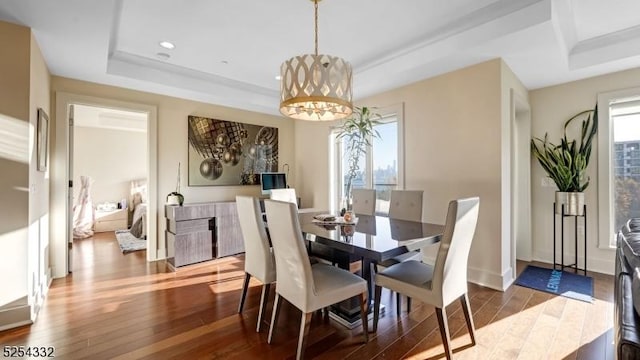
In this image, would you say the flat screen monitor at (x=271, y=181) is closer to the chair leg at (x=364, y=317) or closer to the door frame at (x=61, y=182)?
the door frame at (x=61, y=182)

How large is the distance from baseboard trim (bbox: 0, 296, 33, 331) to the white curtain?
158 inches

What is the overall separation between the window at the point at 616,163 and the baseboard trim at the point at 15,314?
5.84 m

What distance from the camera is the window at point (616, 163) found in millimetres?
3266

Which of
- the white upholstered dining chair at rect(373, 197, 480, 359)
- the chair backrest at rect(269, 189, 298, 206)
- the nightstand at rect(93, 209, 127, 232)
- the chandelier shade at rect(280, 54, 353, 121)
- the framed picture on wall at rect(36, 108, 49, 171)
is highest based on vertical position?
the chandelier shade at rect(280, 54, 353, 121)

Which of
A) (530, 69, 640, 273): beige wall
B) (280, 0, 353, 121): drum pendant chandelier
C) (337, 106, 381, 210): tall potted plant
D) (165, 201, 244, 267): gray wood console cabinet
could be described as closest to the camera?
(280, 0, 353, 121): drum pendant chandelier

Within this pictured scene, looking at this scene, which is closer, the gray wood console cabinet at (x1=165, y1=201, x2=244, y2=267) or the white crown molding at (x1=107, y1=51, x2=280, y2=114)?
the white crown molding at (x1=107, y1=51, x2=280, y2=114)

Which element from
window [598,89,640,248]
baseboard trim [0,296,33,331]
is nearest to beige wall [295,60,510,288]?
window [598,89,640,248]

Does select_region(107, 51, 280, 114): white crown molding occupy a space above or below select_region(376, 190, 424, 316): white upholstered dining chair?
above

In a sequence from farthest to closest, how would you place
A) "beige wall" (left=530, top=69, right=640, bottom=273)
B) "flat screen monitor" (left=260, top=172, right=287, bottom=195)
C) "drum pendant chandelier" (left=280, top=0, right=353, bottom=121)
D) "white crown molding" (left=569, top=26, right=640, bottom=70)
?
"flat screen monitor" (left=260, top=172, right=287, bottom=195) → "beige wall" (left=530, top=69, right=640, bottom=273) → "white crown molding" (left=569, top=26, right=640, bottom=70) → "drum pendant chandelier" (left=280, top=0, right=353, bottom=121)

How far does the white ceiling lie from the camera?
92.3 inches

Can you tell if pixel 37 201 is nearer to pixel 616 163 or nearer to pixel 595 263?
pixel 595 263

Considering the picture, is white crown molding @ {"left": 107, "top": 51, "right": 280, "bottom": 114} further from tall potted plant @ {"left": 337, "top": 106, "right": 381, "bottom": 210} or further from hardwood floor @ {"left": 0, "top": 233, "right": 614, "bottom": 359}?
hardwood floor @ {"left": 0, "top": 233, "right": 614, "bottom": 359}

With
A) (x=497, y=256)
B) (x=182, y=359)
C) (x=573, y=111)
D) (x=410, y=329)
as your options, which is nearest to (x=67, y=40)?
(x=182, y=359)

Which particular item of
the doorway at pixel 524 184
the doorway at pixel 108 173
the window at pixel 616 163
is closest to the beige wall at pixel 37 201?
the doorway at pixel 108 173
